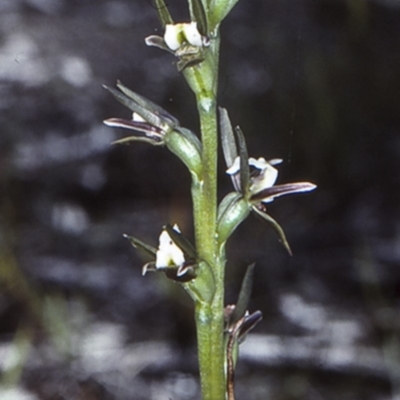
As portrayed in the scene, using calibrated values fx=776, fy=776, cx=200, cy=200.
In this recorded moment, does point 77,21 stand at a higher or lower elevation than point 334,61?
higher

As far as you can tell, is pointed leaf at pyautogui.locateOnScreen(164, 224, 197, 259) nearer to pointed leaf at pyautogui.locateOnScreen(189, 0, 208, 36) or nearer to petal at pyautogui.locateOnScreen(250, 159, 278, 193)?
petal at pyautogui.locateOnScreen(250, 159, 278, 193)

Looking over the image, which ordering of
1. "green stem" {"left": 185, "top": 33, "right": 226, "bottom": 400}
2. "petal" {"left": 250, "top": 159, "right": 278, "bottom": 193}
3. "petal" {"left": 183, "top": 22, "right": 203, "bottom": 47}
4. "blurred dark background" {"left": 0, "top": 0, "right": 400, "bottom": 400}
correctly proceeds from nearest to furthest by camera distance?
"petal" {"left": 183, "top": 22, "right": 203, "bottom": 47}, "green stem" {"left": 185, "top": 33, "right": 226, "bottom": 400}, "petal" {"left": 250, "top": 159, "right": 278, "bottom": 193}, "blurred dark background" {"left": 0, "top": 0, "right": 400, "bottom": 400}

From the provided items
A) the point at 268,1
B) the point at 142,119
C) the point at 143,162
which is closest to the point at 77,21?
the point at 268,1

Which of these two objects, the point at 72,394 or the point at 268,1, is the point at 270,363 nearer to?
the point at 72,394

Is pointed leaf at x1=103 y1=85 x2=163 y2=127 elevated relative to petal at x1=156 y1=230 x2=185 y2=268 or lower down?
elevated

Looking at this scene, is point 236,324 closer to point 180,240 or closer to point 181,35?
point 180,240

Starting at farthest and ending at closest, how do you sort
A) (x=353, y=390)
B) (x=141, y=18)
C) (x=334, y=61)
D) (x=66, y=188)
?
(x=141, y=18), (x=334, y=61), (x=66, y=188), (x=353, y=390)

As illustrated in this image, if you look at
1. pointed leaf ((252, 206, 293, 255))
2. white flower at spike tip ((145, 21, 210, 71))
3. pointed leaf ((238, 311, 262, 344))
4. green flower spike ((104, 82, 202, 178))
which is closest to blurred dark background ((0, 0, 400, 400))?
pointed leaf ((238, 311, 262, 344))

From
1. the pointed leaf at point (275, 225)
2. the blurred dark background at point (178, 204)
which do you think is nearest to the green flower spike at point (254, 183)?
the pointed leaf at point (275, 225)
